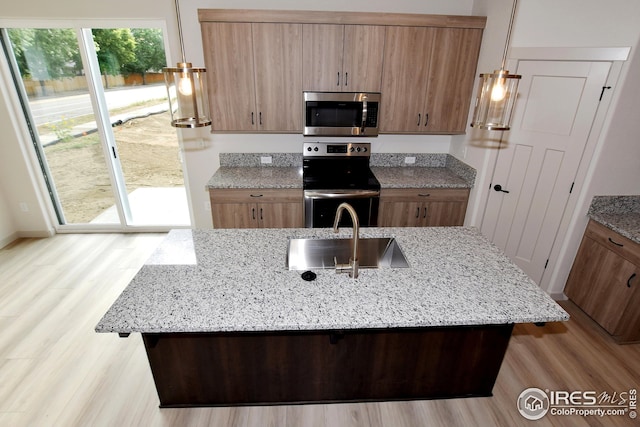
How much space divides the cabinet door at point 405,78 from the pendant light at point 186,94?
2.10m

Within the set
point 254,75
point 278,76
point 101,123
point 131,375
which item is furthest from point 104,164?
point 131,375

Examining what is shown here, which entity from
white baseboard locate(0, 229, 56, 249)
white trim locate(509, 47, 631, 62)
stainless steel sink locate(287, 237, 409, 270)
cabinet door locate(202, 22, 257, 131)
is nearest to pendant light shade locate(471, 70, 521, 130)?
stainless steel sink locate(287, 237, 409, 270)

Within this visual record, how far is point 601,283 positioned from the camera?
8.50 ft

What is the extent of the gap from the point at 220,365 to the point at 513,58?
3.13 m

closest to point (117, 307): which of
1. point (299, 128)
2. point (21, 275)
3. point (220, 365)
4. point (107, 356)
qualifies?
point (220, 365)

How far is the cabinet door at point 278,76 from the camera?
296cm

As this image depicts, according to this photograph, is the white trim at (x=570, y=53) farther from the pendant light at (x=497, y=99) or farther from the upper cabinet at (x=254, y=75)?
the upper cabinet at (x=254, y=75)

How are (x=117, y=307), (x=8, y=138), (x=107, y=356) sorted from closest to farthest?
(x=117, y=307) < (x=107, y=356) < (x=8, y=138)

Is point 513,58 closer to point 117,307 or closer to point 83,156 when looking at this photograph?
point 117,307

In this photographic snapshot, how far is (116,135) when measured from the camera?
12.4ft

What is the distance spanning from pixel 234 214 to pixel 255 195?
301mm

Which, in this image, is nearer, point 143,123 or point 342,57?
point 342,57

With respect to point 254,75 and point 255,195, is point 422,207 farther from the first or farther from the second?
point 254,75

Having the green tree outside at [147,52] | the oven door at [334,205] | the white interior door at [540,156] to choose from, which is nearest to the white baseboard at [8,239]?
the green tree outside at [147,52]
